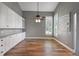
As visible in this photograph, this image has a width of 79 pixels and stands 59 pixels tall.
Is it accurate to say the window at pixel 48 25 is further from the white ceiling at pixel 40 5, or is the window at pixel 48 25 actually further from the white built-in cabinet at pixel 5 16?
the white built-in cabinet at pixel 5 16

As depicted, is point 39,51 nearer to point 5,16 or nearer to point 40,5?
point 5,16

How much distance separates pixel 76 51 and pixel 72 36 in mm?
804

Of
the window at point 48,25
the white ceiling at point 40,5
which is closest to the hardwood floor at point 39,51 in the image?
the white ceiling at point 40,5

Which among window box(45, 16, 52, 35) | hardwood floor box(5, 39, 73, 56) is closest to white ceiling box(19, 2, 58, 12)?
window box(45, 16, 52, 35)

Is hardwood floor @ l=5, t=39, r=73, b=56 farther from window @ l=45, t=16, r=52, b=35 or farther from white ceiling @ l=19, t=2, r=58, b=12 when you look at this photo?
window @ l=45, t=16, r=52, b=35

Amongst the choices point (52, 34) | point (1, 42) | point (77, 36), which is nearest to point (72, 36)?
point (77, 36)

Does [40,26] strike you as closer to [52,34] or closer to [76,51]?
[52,34]

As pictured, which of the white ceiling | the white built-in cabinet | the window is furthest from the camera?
the window

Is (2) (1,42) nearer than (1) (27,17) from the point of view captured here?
Yes

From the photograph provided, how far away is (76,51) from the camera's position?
5.57 metres

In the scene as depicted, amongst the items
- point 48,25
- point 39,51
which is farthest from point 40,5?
point 39,51

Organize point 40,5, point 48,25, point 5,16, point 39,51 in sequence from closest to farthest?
point 5,16
point 39,51
point 40,5
point 48,25

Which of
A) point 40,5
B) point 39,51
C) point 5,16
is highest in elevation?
point 40,5

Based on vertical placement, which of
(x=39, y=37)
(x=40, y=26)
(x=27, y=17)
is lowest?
(x=39, y=37)
